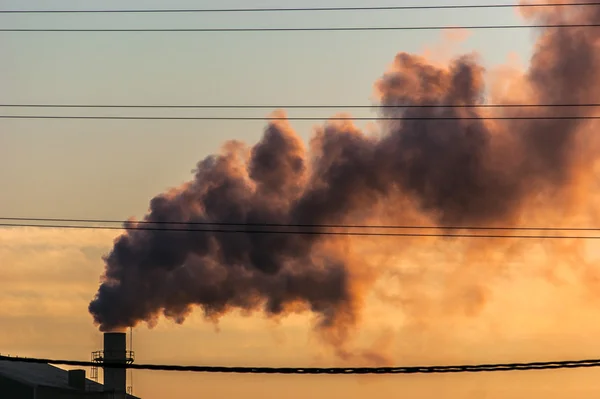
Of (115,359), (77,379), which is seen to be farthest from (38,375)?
(115,359)

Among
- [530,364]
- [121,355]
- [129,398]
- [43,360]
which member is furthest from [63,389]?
[530,364]

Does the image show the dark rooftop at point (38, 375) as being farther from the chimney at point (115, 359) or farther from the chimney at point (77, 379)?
the chimney at point (115, 359)

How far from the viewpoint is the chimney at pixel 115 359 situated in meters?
63.2

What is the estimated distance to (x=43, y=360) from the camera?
25.9m

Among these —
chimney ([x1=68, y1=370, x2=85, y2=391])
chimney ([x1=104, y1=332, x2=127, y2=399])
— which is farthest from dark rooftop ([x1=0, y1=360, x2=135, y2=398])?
chimney ([x1=104, y1=332, x2=127, y2=399])

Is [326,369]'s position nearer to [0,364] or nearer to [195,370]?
[195,370]

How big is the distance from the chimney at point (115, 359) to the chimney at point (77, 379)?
2364 millimetres

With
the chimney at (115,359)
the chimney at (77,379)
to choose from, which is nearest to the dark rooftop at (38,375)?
the chimney at (77,379)

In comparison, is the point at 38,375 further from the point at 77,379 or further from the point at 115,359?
the point at 115,359

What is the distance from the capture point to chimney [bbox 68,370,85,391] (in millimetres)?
67250

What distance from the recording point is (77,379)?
222 ft

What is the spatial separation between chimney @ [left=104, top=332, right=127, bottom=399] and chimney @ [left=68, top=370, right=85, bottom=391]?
2364 mm

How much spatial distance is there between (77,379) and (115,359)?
17.2 ft

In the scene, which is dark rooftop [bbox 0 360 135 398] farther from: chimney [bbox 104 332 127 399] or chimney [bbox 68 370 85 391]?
chimney [bbox 104 332 127 399]
